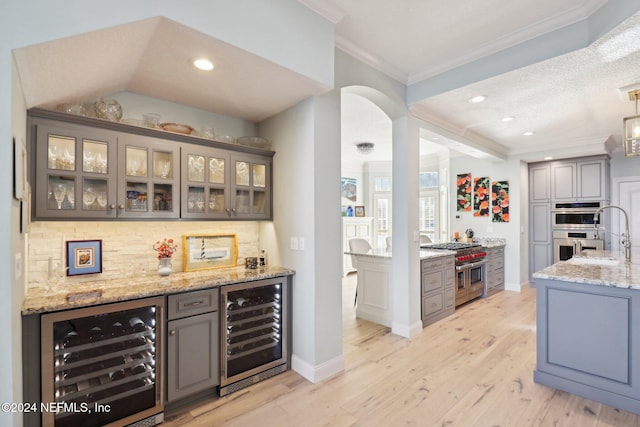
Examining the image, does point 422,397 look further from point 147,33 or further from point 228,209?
point 147,33

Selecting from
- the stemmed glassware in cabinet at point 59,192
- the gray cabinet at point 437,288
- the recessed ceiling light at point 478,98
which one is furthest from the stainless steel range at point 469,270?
the stemmed glassware in cabinet at point 59,192

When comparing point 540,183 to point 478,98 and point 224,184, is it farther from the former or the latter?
point 224,184

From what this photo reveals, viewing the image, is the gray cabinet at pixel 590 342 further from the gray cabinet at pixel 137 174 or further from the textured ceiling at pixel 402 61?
the gray cabinet at pixel 137 174

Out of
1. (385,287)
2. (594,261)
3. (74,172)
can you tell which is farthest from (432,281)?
(74,172)

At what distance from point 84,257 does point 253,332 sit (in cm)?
138

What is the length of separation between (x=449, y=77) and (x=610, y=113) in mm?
2461

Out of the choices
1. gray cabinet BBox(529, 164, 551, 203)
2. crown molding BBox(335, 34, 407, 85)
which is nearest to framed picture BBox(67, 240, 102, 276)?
crown molding BBox(335, 34, 407, 85)

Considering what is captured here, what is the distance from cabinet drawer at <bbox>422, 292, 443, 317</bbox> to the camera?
388 cm

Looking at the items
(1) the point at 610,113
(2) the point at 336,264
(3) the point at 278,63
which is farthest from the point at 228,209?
(1) the point at 610,113

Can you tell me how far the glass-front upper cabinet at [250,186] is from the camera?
276 cm

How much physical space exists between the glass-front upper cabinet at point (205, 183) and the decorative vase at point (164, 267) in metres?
0.38

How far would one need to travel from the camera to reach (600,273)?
249 centimetres

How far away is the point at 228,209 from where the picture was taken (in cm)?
270

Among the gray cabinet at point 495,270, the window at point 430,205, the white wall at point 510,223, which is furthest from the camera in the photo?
the window at point 430,205
